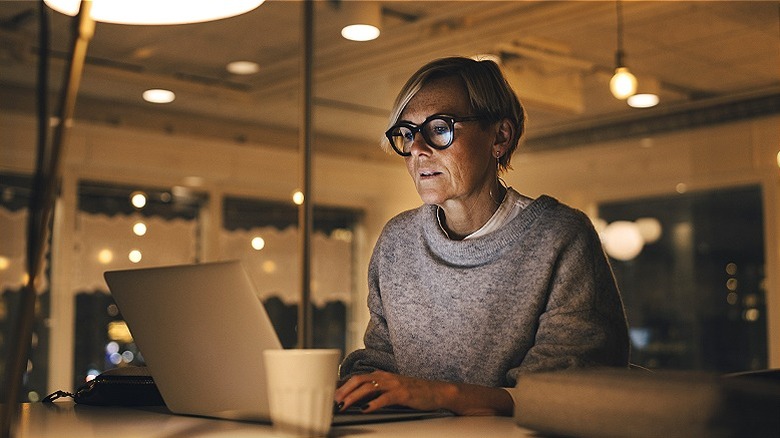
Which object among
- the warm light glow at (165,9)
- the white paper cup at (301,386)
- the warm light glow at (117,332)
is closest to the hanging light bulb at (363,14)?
the warm light glow at (165,9)

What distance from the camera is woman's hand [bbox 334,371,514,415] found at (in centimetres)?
122

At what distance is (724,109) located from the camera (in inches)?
233

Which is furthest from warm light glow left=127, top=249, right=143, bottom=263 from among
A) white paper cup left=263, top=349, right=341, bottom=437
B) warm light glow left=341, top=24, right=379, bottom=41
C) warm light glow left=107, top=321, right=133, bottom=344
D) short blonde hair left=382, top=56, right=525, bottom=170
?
white paper cup left=263, top=349, right=341, bottom=437

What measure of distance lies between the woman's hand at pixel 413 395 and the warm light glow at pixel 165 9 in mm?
632

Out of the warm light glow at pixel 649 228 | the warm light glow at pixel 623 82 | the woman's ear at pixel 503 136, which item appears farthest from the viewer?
the warm light glow at pixel 649 228

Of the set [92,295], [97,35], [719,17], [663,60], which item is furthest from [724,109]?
[92,295]

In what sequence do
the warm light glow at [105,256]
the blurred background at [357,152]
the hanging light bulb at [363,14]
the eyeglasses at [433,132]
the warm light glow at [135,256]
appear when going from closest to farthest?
the eyeglasses at [433,132]
the hanging light bulb at [363,14]
the blurred background at [357,152]
the warm light glow at [105,256]
the warm light glow at [135,256]

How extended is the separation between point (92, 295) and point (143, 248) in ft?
1.56

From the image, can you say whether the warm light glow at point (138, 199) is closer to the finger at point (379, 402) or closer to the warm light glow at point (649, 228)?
the warm light glow at point (649, 228)

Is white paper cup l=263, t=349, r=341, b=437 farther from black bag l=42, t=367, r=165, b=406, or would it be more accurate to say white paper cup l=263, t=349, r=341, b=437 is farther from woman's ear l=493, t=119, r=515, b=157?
woman's ear l=493, t=119, r=515, b=157

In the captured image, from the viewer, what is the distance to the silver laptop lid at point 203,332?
1.13 metres

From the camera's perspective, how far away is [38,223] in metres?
0.69

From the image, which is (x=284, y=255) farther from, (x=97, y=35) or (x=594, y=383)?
(x=594, y=383)

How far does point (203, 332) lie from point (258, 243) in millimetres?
5818
